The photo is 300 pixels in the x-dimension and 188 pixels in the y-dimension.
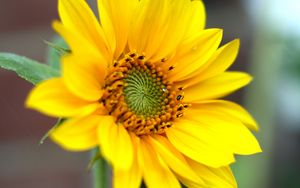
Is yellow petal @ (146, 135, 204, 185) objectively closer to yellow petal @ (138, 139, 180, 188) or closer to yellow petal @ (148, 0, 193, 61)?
yellow petal @ (138, 139, 180, 188)

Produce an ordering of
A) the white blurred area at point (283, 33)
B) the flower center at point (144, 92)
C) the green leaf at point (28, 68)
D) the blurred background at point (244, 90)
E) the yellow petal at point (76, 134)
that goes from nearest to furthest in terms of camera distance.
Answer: the yellow petal at point (76, 134), the green leaf at point (28, 68), the flower center at point (144, 92), the blurred background at point (244, 90), the white blurred area at point (283, 33)

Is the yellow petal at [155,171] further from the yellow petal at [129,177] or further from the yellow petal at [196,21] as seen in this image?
the yellow petal at [196,21]

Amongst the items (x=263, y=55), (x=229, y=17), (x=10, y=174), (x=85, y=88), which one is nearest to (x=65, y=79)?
(x=85, y=88)

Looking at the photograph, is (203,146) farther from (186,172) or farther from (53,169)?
(53,169)

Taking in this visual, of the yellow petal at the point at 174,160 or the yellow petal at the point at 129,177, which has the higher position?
the yellow petal at the point at 174,160

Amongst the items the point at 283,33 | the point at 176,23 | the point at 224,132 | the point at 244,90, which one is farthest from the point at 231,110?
the point at 244,90

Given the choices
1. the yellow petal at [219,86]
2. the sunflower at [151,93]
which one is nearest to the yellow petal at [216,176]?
the sunflower at [151,93]

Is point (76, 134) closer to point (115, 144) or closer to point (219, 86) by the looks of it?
point (115, 144)
